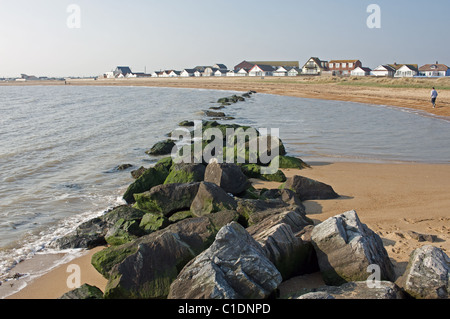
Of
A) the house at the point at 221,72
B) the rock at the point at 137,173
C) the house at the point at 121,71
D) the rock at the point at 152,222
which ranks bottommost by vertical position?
the rock at the point at 152,222

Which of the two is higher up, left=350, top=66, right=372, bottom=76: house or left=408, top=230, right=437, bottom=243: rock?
left=350, top=66, right=372, bottom=76: house

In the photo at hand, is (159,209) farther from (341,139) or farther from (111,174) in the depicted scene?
(341,139)

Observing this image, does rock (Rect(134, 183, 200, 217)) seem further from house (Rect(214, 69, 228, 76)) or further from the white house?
house (Rect(214, 69, 228, 76))

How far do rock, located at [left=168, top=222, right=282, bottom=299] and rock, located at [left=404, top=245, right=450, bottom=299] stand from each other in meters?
1.63

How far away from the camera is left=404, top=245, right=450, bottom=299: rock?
4.66m

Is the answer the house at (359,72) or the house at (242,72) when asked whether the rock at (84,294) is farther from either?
the house at (242,72)

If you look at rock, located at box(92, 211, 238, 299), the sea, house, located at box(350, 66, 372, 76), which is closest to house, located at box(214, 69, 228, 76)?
house, located at box(350, 66, 372, 76)

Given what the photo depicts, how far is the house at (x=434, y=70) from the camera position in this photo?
100775mm

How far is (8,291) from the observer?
6.30m

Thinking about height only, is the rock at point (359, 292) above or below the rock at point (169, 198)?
below

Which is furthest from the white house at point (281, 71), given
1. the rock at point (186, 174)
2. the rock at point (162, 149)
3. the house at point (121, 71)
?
the rock at point (186, 174)

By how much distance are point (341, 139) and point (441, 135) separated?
5573 millimetres

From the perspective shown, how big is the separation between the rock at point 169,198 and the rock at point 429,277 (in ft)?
15.5

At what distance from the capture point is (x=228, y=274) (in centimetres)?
471
